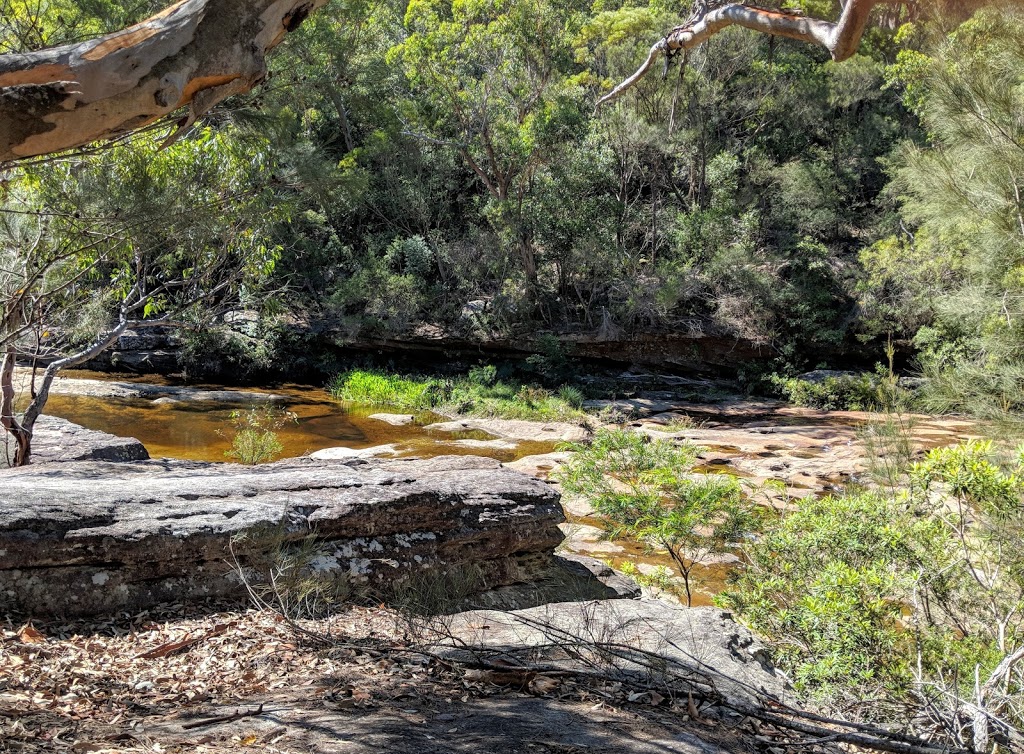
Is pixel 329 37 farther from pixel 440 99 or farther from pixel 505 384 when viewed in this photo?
pixel 505 384

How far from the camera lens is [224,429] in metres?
13.3

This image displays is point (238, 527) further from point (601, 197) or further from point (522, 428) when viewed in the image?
point (601, 197)

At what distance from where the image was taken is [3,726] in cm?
230

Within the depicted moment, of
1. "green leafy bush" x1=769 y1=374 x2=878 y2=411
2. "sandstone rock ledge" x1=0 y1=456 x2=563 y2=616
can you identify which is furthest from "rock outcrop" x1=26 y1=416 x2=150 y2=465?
"green leafy bush" x1=769 y1=374 x2=878 y2=411

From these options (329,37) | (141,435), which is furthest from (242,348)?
(329,37)

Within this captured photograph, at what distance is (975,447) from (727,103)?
63.0 ft

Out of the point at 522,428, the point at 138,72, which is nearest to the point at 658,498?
the point at 138,72

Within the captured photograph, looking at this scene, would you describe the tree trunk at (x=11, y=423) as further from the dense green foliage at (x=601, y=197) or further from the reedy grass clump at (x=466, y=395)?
the reedy grass clump at (x=466, y=395)

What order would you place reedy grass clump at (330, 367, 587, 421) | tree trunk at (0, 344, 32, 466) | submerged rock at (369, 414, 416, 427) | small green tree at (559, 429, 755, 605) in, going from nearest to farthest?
small green tree at (559, 429, 755, 605), tree trunk at (0, 344, 32, 466), submerged rock at (369, 414, 416, 427), reedy grass clump at (330, 367, 587, 421)

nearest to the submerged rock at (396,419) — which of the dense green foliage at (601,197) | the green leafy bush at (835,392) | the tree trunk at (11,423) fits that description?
the dense green foliage at (601,197)

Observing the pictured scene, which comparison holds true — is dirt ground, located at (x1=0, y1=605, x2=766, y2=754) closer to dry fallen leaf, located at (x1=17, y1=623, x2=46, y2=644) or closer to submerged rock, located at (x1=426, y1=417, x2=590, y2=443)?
dry fallen leaf, located at (x1=17, y1=623, x2=46, y2=644)

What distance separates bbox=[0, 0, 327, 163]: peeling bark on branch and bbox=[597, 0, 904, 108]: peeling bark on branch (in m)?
1.71

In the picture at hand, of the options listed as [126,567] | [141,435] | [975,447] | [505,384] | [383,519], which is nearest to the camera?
[126,567]

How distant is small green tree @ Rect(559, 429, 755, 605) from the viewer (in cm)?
552
